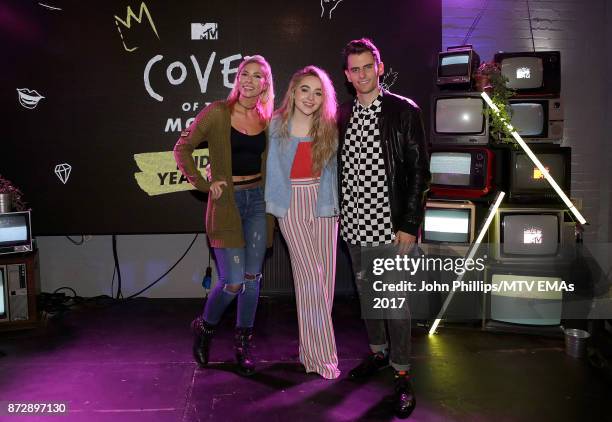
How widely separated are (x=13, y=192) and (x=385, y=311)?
2830 millimetres

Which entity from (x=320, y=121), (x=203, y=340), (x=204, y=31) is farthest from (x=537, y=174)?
(x=204, y=31)

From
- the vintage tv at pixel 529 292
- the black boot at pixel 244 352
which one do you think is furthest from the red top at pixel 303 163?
the vintage tv at pixel 529 292

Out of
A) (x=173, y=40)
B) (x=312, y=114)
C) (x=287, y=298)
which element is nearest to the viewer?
(x=312, y=114)

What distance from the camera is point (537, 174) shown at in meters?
3.58

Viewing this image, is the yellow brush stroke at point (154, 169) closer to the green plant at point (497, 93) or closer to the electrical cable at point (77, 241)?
the electrical cable at point (77, 241)

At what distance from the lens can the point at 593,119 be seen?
4574 mm

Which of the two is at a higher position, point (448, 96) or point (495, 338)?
point (448, 96)

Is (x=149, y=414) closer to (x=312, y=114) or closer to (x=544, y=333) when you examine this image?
(x=312, y=114)

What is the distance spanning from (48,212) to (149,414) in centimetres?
216

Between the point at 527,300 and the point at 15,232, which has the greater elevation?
the point at 15,232

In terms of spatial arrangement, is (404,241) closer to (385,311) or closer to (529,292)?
(385,311)

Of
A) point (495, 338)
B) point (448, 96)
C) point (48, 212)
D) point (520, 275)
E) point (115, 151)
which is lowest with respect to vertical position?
point (495, 338)

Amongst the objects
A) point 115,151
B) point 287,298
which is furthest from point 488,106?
point 115,151

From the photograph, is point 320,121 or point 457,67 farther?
point 457,67
